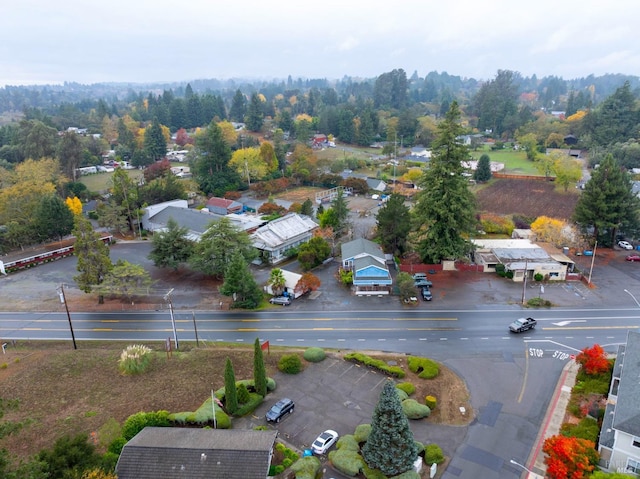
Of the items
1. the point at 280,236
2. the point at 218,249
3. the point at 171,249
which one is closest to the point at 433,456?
the point at 218,249

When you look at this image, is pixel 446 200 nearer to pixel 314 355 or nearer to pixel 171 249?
pixel 314 355

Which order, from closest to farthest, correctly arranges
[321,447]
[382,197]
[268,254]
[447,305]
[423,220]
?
[321,447] → [447,305] → [423,220] → [268,254] → [382,197]

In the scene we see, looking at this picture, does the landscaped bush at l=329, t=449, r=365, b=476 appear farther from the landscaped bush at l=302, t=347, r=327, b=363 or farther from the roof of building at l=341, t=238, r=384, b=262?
the roof of building at l=341, t=238, r=384, b=262

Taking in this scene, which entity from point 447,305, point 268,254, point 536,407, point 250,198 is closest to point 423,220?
point 447,305

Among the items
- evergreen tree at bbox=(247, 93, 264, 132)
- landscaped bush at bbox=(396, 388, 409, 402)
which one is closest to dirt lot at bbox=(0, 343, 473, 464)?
landscaped bush at bbox=(396, 388, 409, 402)

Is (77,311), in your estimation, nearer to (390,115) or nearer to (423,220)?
(423,220)
